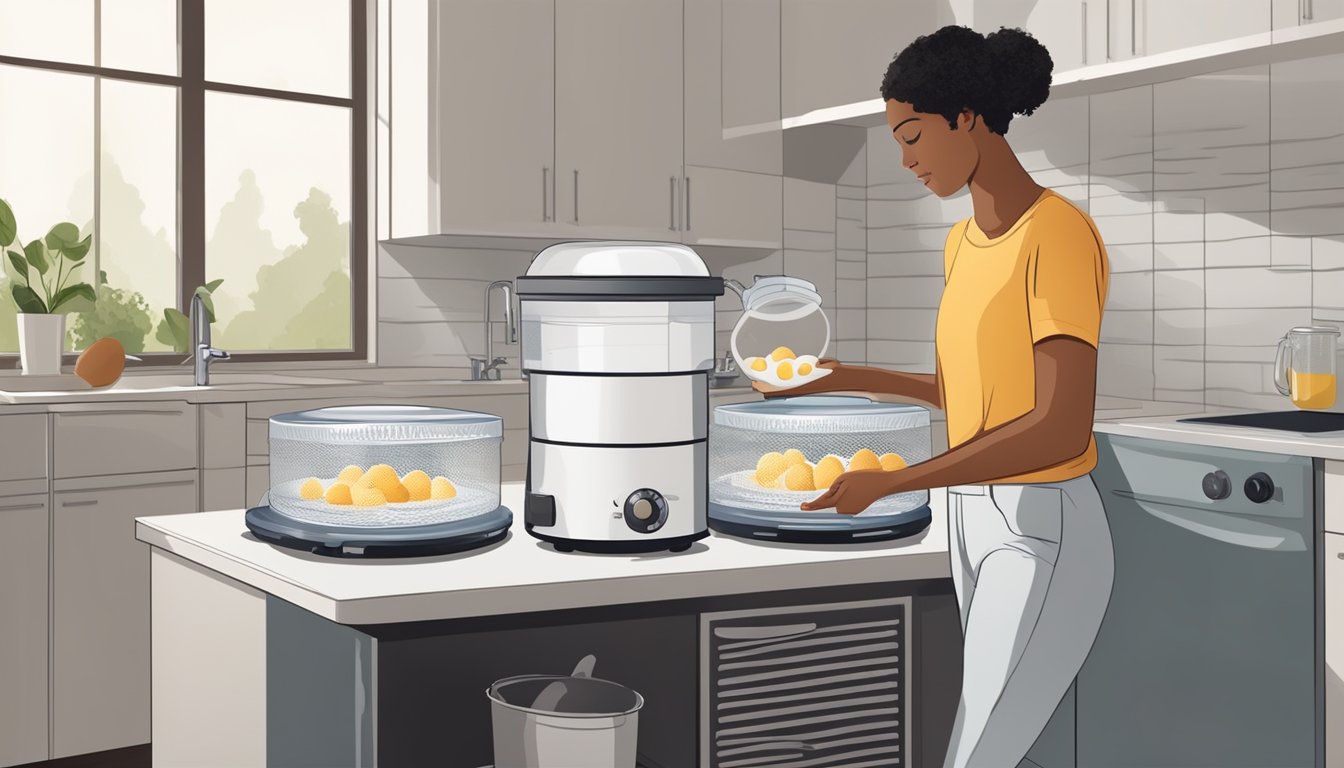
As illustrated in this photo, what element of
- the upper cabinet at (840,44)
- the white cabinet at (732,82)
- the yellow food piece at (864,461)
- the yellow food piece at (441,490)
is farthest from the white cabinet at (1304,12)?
the yellow food piece at (441,490)

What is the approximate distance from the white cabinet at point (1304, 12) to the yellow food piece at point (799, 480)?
205 centimetres

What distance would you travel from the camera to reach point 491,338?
410 cm

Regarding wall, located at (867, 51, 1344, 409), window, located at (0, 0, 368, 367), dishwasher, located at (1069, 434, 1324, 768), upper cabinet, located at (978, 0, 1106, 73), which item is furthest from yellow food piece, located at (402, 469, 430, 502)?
window, located at (0, 0, 368, 367)

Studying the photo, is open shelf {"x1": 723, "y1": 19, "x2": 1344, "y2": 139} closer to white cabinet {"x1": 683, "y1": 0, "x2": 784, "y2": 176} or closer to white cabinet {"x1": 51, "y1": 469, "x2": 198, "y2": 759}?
white cabinet {"x1": 683, "y1": 0, "x2": 784, "y2": 176}

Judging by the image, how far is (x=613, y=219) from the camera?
403 centimetres

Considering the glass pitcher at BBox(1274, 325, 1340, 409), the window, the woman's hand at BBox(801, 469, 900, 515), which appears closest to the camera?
the woman's hand at BBox(801, 469, 900, 515)

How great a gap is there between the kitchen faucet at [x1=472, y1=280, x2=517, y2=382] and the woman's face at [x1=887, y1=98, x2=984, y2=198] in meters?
2.58

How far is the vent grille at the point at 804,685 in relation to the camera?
1.47m

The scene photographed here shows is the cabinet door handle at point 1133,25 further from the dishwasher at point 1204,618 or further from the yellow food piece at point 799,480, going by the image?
the yellow food piece at point 799,480

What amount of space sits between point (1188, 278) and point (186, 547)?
9.83ft

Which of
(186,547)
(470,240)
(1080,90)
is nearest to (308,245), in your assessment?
(470,240)

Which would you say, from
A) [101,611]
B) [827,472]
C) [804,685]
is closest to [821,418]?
[827,472]

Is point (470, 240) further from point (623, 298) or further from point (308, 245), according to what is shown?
point (308, 245)

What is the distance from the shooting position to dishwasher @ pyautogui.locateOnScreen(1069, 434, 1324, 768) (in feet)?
8.03
